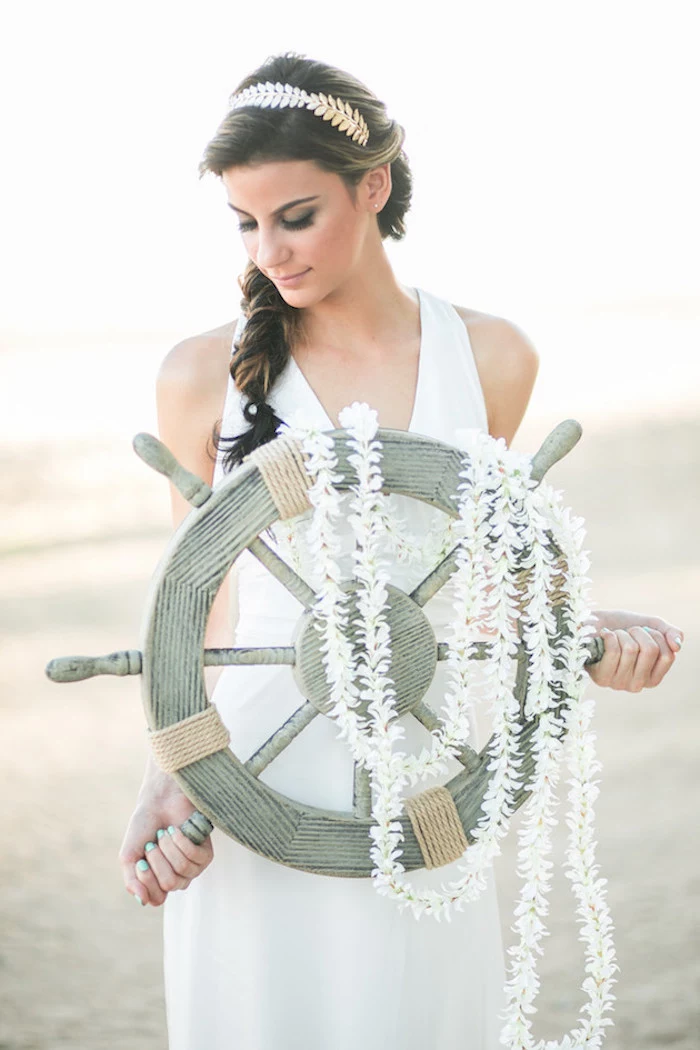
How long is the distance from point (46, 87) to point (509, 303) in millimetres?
2849

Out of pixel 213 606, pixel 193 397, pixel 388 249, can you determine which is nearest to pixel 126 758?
pixel 213 606

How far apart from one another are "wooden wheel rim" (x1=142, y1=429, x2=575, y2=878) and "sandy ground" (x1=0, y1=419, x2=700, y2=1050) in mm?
1829

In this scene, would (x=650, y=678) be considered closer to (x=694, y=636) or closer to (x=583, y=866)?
(x=583, y=866)

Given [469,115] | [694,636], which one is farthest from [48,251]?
[694,636]

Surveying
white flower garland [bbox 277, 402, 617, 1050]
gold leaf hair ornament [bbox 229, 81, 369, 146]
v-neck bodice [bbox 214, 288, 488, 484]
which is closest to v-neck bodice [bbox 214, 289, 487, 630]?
v-neck bodice [bbox 214, 288, 488, 484]

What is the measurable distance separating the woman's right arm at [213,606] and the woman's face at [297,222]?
163 mm

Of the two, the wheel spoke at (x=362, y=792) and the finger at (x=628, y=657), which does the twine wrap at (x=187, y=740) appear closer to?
the wheel spoke at (x=362, y=792)

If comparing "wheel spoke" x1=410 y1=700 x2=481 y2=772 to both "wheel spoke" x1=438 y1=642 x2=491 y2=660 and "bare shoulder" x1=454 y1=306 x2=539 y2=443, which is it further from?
"bare shoulder" x1=454 y1=306 x2=539 y2=443

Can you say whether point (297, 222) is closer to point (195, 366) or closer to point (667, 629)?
point (195, 366)

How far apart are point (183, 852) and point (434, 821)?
0.96ft

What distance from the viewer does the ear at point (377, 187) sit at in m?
1.63

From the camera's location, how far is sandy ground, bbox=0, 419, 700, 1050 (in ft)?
10.3

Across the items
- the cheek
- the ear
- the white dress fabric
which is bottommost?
the white dress fabric

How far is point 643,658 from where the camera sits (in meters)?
1.46
